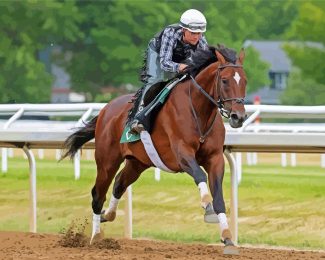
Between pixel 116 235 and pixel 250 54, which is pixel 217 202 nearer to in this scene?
pixel 116 235

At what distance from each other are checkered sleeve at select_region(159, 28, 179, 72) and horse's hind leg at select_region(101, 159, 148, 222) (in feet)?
2.65

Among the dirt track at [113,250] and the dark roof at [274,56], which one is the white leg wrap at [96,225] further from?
the dark roof at [274,56]

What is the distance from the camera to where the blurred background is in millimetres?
41438

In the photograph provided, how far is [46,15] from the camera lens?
156ft

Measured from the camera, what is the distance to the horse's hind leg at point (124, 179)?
27.2ft

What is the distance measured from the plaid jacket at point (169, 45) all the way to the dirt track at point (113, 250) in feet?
3.81

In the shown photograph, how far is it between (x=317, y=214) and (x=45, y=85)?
106 ft

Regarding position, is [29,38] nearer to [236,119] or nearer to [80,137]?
[80,137]

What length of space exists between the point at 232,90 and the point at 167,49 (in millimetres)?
843

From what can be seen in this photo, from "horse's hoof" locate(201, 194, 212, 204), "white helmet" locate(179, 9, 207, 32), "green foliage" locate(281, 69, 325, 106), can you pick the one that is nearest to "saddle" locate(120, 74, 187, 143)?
"white helmet" locate(179, 9, 207, 32)

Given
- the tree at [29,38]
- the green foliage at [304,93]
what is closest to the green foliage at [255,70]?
the green foliage at [304,93]

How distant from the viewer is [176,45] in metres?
7.89

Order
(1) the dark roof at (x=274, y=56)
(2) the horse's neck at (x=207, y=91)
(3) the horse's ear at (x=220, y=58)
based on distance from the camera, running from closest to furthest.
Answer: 1. (3) the horse's ear at (x=220, y=58)
2. (2) the horse's neck at (x=207, y=91)
3. (1) the dark roof at (x=274, y=56)

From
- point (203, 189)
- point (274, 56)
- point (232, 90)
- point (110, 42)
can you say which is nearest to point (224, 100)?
point (232, 90)
